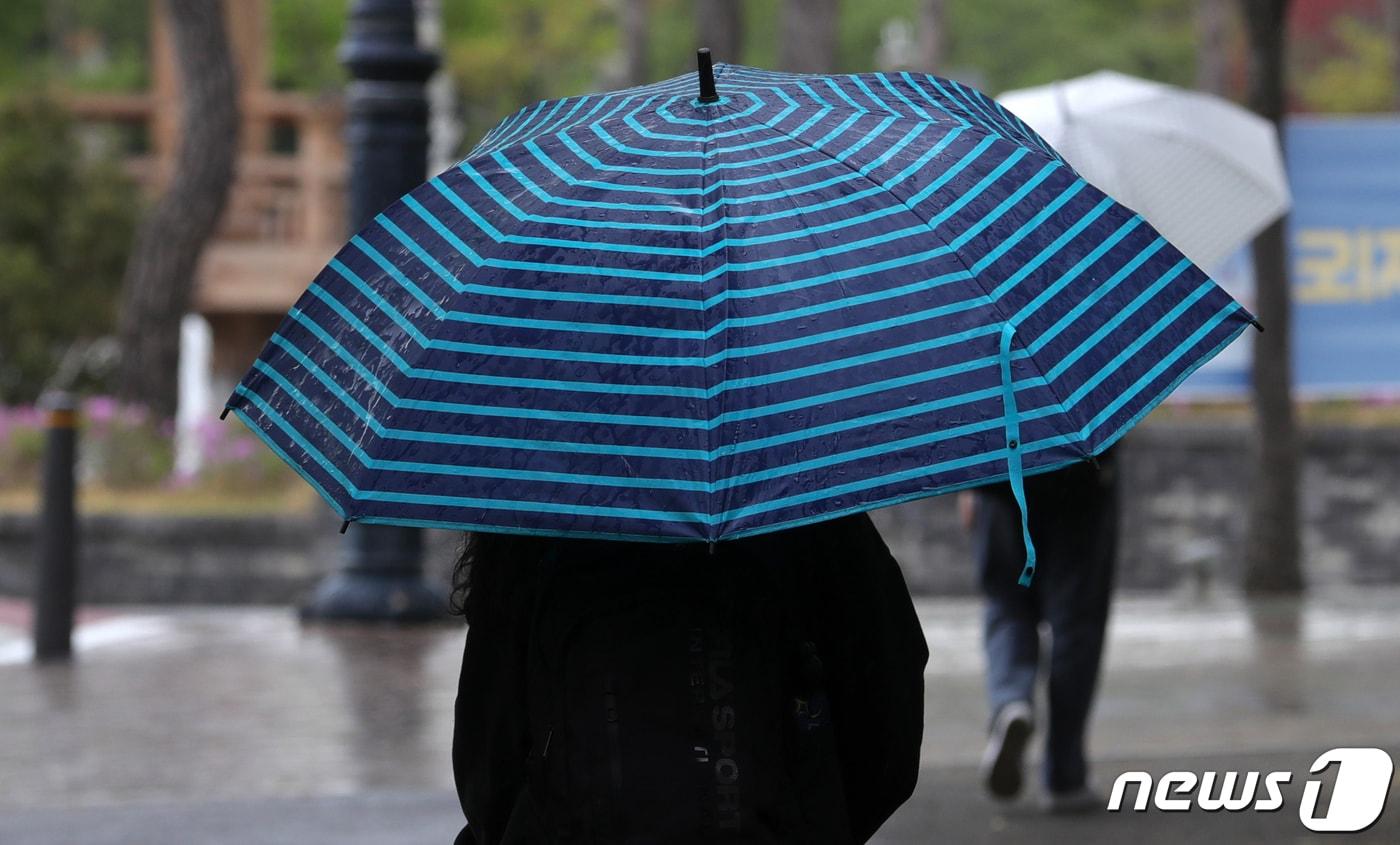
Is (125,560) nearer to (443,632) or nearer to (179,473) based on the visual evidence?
(179,473)

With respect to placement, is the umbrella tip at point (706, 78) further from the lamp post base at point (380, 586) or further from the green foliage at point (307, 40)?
the green foliage at point (307, 40)

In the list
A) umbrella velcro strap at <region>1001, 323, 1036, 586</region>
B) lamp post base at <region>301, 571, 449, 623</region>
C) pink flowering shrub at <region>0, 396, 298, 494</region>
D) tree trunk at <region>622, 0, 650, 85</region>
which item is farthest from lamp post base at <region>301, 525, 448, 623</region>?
tree trunk at <region>622, 0, 650, 85</region>

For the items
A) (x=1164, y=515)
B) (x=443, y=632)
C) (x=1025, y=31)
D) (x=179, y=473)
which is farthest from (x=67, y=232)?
(x=1025, y=31)

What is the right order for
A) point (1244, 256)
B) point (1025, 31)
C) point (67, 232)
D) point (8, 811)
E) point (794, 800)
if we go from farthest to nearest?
1. point (1025, 31)
2. point (67, 232)
3. point (1244, 256)
4. point (8, 811)
5. point (794, 800)

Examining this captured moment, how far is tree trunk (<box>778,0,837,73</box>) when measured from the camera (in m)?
21.8

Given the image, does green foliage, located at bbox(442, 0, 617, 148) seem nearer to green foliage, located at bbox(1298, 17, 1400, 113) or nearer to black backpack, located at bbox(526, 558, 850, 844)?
green foliage, located at bbox(1298, 17, 1400, 113)

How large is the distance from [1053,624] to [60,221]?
2249cm

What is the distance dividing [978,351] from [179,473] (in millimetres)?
15718

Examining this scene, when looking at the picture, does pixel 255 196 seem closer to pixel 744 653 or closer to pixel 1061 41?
pixel 1061 41

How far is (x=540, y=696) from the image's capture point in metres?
2.90

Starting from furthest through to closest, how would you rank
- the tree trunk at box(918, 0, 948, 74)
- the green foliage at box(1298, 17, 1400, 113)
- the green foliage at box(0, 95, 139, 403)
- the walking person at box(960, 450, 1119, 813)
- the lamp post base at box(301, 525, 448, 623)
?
1. the green foliage at box(1298, 17, 1400, 113)
2. the tree trunk at box(918, 0, 948, 74)
3. the green foliage at box(0, 95, 139, 403)
4. the lamp post base at box(301, 525, 448, 623)
5. the walking person at box(960, 450, 1119, 813)

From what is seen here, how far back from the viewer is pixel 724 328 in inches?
111

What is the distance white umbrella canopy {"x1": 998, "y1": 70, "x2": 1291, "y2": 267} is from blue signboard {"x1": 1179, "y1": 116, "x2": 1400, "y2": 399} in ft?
26.2

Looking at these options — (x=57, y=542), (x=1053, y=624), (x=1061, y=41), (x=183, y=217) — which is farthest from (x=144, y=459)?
(x=1061, y=41)
